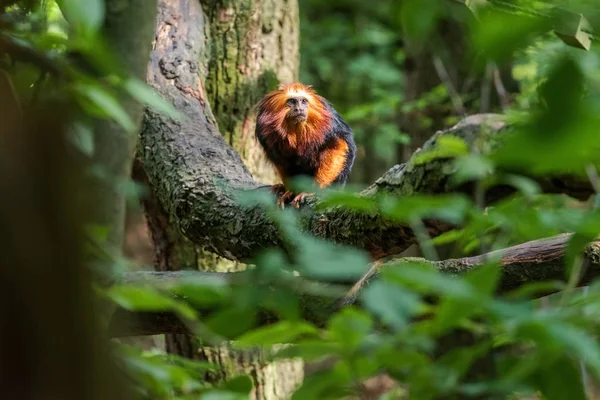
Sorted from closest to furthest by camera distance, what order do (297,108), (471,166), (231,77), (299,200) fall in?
1. (471,166)
2. (299,200)
3. (297,108)
4. (231,77)

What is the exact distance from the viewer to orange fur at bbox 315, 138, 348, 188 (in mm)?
3838

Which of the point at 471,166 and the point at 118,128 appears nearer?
the point at 118,128

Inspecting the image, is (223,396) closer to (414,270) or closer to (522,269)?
(414,270)

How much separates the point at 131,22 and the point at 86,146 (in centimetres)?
39

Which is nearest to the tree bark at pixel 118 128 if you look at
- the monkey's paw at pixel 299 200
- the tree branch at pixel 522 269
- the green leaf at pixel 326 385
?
the green leaf at pixel 326 385

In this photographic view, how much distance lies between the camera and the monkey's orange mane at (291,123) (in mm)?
3910

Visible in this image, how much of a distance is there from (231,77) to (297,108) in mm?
530

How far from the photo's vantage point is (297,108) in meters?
3.88

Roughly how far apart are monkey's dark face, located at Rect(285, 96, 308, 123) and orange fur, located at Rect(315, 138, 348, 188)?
0.24 meters

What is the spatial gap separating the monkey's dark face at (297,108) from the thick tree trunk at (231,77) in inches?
13.2

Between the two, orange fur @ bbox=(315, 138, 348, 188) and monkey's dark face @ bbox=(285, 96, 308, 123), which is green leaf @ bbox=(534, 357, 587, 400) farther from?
monkey's dark face @ bbox=(285, 96, 308, 123)

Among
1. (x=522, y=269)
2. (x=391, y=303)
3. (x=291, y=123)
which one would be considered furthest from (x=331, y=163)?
(x=391, y=303)

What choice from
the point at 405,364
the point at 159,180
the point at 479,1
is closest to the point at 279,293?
the point at 405,364

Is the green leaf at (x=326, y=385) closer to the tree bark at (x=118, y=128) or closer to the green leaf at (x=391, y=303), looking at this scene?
the green leaf at (x=391, y=303)
